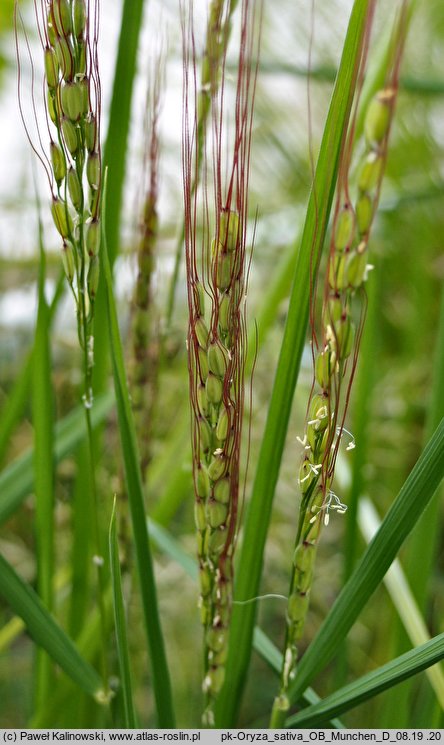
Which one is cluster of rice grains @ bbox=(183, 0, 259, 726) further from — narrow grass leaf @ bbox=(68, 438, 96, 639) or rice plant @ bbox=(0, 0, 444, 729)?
narrow grass leaf @ bbox=(68, 438, 96, 639)

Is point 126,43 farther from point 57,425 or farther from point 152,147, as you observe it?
point 57,425

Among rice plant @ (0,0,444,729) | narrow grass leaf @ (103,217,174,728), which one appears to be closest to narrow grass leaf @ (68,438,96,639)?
rice plant @ (0,0,444,729)

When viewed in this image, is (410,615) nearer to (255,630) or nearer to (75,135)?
(255,630)

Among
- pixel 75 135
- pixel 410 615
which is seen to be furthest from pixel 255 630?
pixel 75 135

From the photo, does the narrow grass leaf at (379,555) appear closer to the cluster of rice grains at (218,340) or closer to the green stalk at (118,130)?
the cluster of rice grains at (218,340)

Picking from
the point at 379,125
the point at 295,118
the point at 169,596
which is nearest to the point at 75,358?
the point at 169,596

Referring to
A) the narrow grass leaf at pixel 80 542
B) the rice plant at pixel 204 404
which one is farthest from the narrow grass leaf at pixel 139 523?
the narrow grass leaf at pixel 80 542
